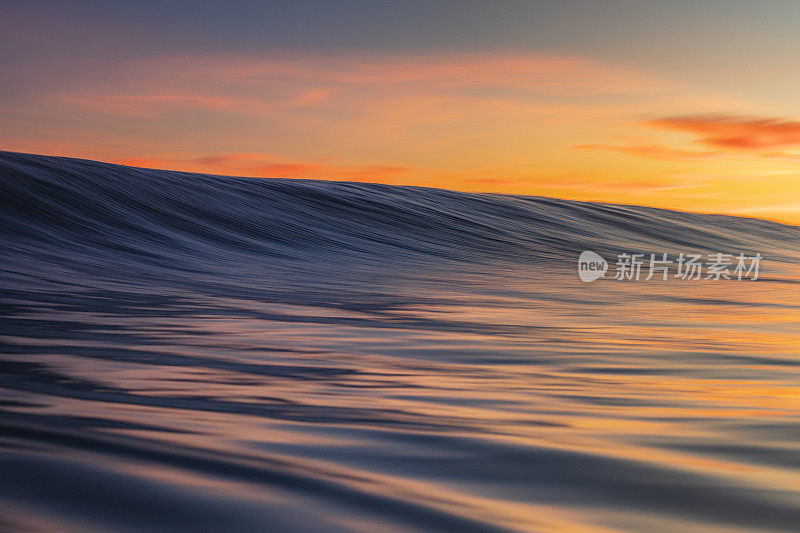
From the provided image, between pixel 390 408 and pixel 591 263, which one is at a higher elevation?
pixel 591 263

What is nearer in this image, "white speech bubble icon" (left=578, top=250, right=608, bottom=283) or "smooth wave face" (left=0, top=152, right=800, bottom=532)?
"smooth wave face" (left=0, top=152, right=800, bottom=532)

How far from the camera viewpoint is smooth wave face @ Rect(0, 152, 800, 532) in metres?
1.03

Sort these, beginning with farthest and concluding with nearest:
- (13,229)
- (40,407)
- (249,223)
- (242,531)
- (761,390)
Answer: (249,223) → (13,229) → (761,390) → (40,407) → (242,531)

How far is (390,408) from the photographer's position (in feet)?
5.76

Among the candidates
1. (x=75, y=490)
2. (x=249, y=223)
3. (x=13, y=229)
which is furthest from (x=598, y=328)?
(x=249, y=223)

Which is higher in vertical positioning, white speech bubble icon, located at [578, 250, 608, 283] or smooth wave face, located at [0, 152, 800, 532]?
white speech bubble icon, located at [578, 250, 608, 283]

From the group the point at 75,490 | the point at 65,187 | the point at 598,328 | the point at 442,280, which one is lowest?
the point at 75,490

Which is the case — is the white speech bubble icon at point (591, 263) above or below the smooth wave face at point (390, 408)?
above

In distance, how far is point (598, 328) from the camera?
3.57 meters

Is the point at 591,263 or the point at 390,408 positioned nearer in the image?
the point at 390,408

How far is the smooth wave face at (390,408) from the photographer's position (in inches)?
40.6

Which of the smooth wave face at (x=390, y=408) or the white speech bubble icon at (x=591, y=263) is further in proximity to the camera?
the white speech bubble icon at (x=591, y=263)

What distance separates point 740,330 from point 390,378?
213 cm

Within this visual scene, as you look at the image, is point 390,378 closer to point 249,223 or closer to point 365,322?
point 365,322
